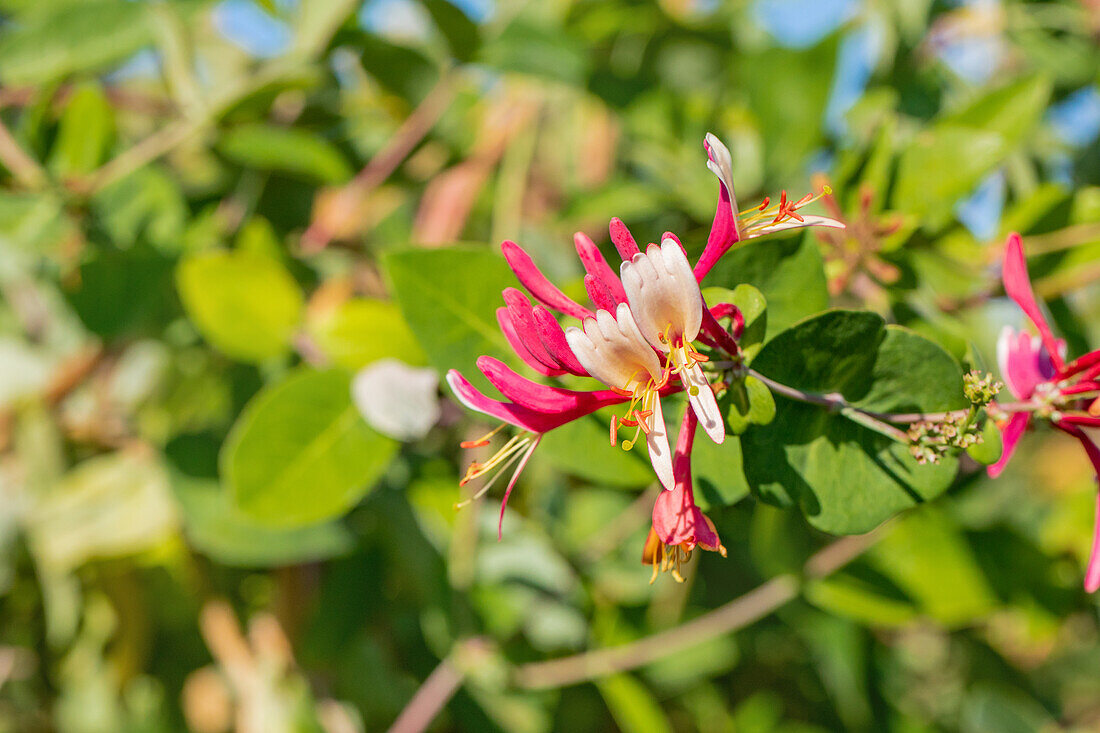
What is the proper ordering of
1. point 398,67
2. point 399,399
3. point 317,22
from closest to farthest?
point 399,399, point 317,22, point 398,67

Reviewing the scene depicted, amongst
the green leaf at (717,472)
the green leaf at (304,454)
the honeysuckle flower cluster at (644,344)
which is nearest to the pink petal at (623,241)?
the honeysuckle flower cluster at (644,344)

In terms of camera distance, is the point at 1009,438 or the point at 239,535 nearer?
the point at 1009,438

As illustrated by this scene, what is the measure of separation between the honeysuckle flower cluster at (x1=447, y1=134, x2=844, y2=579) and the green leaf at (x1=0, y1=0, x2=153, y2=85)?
1.69 ft

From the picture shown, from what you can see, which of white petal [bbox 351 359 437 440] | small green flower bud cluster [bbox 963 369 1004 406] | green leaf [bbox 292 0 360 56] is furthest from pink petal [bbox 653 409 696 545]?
green leaf [bbox 292 0 360 56]

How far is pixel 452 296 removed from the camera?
470 mm

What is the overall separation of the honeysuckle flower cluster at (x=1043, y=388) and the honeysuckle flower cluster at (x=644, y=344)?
11 cm

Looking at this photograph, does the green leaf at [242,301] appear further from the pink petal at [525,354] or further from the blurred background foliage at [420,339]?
the pink petal at [525,354]

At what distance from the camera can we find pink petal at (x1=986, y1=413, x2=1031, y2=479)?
34 centimetres

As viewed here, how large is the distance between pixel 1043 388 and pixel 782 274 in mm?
116

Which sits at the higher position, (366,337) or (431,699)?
(366,337)

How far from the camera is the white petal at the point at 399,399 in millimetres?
556

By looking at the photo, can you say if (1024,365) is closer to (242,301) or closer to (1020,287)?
(1020,287)

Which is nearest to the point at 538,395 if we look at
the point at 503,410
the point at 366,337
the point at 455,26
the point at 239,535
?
the point at 503,410

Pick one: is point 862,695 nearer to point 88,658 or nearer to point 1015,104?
point 1015,104
